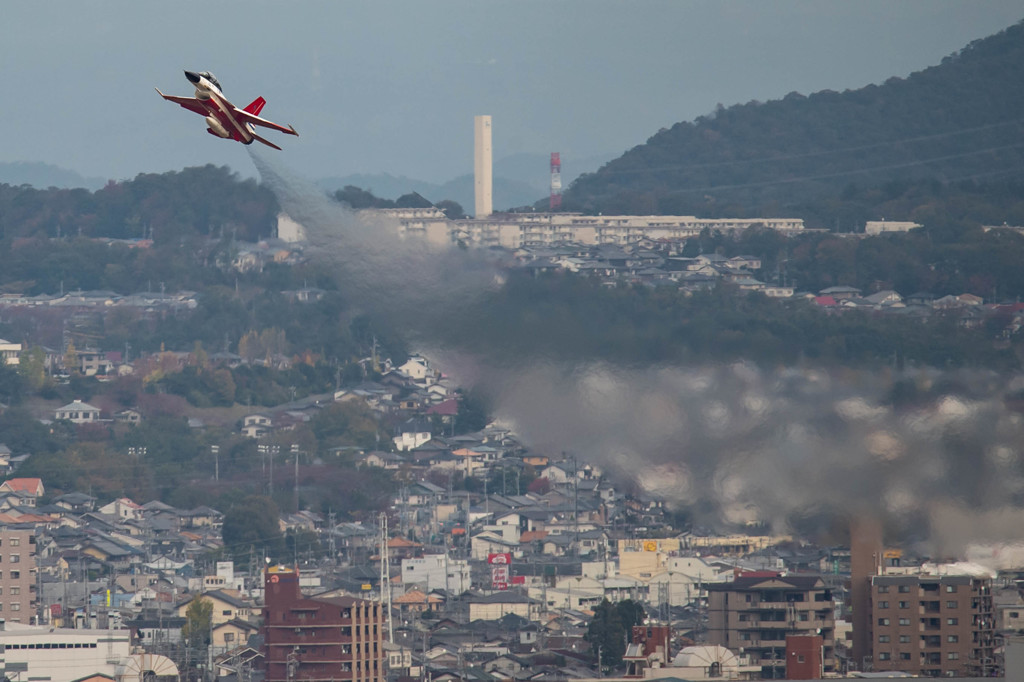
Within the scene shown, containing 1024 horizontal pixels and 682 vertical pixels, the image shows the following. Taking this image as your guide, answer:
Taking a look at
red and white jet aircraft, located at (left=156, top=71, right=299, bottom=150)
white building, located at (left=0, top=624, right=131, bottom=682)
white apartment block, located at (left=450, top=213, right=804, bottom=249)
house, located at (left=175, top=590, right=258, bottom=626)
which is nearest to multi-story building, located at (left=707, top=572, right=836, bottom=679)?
white building, located at (left=0, top=624, right=131, bottom=682)

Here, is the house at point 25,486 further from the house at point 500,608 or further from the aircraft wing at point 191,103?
the aircraft wing at point 191,103

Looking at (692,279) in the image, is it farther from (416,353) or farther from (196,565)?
(416,353)

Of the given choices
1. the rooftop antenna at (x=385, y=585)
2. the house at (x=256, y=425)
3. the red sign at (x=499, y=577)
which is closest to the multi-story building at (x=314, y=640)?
the rooftop antenna at (x=385, y=585)

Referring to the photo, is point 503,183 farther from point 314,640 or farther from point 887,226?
point 314,640

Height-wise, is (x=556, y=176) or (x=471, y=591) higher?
(x=556, y=176)

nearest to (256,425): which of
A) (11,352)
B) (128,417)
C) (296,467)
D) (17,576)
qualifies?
(128,417)

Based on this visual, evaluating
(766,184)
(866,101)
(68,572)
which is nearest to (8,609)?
(68,572)

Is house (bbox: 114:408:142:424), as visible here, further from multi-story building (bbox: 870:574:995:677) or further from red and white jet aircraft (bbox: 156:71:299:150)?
red and white jet aircraft (bbox: 156:71:299:150)
